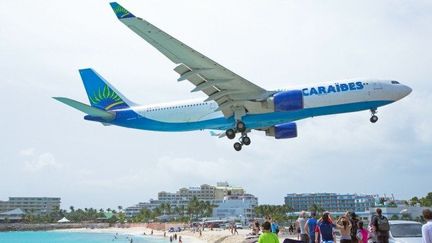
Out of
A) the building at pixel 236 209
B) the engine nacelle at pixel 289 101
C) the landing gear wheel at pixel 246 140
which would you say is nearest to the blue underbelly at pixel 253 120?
the landing gear wheel at pixel 246 140

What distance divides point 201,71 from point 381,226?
15.7m

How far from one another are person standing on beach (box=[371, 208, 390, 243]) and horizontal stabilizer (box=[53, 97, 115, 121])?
19740 millimetres

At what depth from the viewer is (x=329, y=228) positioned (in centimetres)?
1438

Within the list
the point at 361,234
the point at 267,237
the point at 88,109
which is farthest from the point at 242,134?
the point at 267,237

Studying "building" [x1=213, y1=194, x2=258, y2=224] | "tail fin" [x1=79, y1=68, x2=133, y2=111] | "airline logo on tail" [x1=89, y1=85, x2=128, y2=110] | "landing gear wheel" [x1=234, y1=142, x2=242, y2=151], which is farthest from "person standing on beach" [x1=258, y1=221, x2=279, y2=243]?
"building" [x1=213, y1=194, x2=258, y2=224]

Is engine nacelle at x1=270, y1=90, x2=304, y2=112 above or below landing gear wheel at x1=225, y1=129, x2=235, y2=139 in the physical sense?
above

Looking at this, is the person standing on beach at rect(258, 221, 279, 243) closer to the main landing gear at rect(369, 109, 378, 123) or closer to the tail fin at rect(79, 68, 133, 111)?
the main landing gear at rect(369, 109, 378, 123)

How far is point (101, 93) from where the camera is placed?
129 feet

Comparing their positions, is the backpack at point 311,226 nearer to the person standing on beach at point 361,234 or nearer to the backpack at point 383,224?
the person standing on beach at point 361,234

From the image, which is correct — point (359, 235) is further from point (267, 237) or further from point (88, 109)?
point (88, 109)

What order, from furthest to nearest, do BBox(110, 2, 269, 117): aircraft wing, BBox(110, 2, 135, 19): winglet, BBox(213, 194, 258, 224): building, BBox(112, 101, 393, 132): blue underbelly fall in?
BBox(213, 194, 258, 224): building < BBox(112, 101, 393, 132): blue underbelly < BBox(110, 2, 269, 117): aircraft wing < BBox(110, 2, 135, 19): winglet

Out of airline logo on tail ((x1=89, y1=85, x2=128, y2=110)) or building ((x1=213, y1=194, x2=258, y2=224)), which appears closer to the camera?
airline logo on tail ((x1=89, y1=85, x2=128, y2=110))

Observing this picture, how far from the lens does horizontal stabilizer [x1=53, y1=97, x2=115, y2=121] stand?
29992 millimetres

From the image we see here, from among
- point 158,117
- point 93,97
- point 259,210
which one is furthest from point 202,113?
point 259,210
